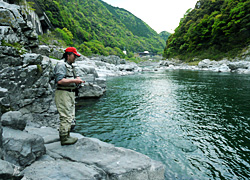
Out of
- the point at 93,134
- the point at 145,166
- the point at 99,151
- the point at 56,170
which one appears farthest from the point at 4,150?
the point at 93,134

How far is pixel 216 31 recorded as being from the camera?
60625 millimetres

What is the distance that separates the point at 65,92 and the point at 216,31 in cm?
7459

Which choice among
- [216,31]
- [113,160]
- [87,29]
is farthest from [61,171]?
[87,29]

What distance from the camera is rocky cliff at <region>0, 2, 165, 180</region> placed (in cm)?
316

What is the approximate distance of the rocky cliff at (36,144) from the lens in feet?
10.4

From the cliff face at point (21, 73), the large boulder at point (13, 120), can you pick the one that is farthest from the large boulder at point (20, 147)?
the cliff face at point (21, 73)

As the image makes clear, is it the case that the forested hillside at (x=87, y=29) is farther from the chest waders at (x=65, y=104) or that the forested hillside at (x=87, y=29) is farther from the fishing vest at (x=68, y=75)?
the chest waders at (x=65, y=104)

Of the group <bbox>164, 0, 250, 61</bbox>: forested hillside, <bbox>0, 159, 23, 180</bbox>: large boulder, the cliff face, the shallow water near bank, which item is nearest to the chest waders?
<bbox>0, 159, 23, 180</bbox>: large boulder

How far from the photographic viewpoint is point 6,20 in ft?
25.2

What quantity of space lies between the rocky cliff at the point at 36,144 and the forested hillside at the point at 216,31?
61937 millimetres

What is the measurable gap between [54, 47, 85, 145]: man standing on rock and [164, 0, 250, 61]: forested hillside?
62402 millimetres

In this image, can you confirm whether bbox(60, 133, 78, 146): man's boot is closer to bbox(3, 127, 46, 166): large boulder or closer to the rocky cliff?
the rocky cliff

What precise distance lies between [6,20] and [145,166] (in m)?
10.0

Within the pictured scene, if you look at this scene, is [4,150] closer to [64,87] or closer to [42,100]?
[64,87]
